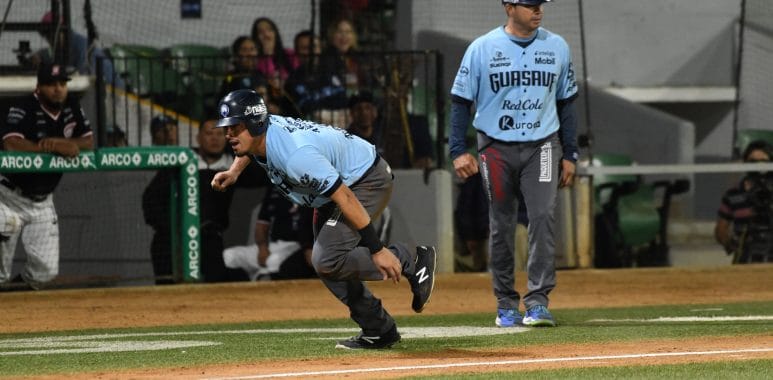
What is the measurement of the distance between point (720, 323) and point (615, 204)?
22.7 feet

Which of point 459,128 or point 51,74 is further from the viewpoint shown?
point 51,74

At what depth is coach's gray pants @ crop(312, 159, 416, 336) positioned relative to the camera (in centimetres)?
702

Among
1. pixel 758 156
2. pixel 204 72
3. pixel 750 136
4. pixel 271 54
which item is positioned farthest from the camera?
pixel 750 136

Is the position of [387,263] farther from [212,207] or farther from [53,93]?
[212,207]

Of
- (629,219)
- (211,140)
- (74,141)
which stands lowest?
(629,219)

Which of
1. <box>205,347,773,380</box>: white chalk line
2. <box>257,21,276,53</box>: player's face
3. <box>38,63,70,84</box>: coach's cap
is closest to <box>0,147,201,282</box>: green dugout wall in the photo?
<box>38,63,70,84</box>: coach's cap

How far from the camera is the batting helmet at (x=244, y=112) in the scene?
22.4 ft

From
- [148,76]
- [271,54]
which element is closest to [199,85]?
[148,76]

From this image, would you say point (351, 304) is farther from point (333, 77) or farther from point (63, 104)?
point (333, 77)

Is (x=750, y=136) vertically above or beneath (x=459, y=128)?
beneath

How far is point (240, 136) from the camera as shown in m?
6.88

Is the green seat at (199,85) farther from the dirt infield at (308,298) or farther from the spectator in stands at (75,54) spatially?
the dirt infield at (308,298)

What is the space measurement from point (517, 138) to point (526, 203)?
0.42 m

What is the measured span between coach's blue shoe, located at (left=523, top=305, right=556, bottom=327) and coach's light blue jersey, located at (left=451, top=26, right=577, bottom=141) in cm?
108
